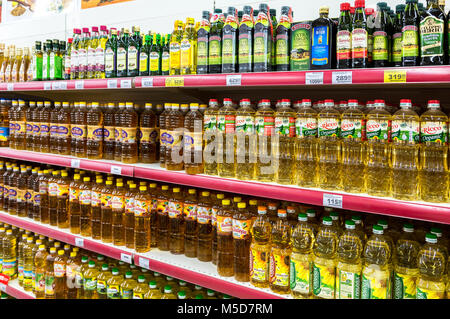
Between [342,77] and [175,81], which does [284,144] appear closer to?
[342,77]

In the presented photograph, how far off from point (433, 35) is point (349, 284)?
1.13m

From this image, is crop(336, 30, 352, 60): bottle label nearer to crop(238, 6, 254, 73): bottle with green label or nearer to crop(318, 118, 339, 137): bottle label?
crop(318, 118, 339, 137): bottle label

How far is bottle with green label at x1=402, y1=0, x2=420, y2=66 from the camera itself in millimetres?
1479

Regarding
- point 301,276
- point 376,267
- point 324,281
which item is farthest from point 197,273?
point 376,267

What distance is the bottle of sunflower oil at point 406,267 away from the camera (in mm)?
1530

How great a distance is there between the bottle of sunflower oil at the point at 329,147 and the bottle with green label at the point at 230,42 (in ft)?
1.81

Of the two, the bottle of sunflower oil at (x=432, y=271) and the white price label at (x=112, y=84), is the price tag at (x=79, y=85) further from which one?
the bottle of sunflower oil at (x=432, y=271)

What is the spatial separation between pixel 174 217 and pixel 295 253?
2.77 feet

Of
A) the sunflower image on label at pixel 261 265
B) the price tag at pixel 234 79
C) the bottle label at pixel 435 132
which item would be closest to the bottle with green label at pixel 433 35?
the bottle label at pixel 435 132

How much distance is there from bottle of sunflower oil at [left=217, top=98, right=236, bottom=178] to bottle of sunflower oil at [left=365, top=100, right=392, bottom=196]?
70cm

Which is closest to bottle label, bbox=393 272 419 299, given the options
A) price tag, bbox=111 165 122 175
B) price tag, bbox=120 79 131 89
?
price tag, bbox=111 165 122 175
